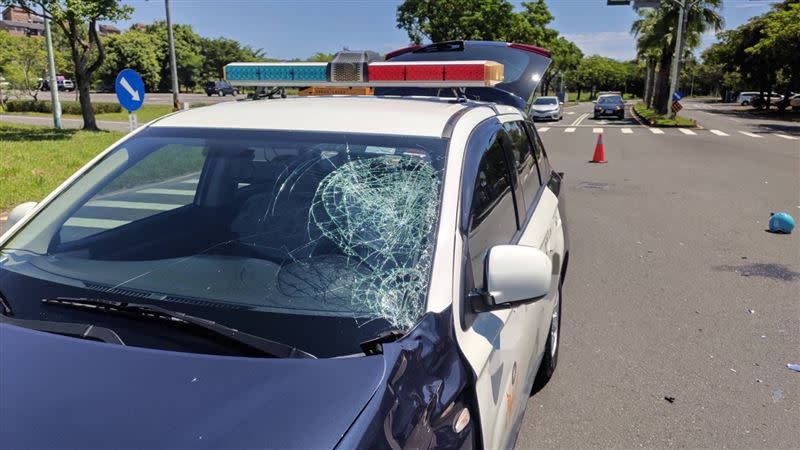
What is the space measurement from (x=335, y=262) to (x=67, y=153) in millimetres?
12101

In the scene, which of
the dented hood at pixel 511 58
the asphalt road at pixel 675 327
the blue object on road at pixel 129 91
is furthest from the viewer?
the blue object on road at pixel 129 91

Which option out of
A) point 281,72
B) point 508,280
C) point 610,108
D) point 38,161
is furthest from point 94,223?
point 610,108

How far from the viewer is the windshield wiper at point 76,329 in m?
1.80

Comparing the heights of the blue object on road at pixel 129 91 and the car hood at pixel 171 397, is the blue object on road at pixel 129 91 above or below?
above

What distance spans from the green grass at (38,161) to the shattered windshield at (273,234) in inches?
263

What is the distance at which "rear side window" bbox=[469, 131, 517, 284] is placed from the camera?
2301 mm

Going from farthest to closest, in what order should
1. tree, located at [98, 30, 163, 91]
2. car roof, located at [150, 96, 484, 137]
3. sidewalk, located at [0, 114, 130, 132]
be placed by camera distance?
1. tree, located at [98, 30, 163, 91]
2. sidewalk, located at [0, 114, 130, 132]
3. car roof, located at [150, 96, 484, 137]

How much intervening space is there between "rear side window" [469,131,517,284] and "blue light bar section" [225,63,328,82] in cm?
121

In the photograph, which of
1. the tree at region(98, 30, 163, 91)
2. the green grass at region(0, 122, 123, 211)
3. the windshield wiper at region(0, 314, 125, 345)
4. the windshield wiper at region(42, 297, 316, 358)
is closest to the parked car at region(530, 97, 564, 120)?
the green grass at region(0, 122, 123, 211)

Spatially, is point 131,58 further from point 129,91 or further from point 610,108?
point 129,91

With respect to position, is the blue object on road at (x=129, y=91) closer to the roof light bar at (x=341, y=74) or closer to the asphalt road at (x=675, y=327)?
the roof light bar at (x=341, y=74)

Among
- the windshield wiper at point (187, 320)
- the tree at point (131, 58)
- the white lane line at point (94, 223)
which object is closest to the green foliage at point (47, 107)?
the tree at point (131, 58)

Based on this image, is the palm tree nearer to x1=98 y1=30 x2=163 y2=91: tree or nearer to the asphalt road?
the asphalt road

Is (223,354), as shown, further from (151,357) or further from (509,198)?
(509,198)
